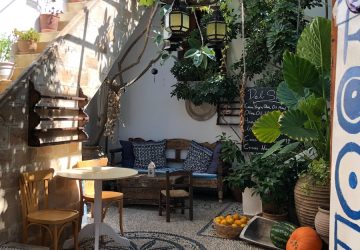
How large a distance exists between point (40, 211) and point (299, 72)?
9.06ft

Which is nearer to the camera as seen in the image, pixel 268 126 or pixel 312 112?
pixel 312 112

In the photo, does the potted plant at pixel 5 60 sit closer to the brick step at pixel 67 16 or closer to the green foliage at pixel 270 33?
the brick step at pixel 67 16

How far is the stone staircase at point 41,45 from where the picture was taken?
3.96 meters

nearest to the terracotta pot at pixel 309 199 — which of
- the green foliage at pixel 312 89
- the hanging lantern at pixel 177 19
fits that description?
the green foliage at pixel 312 89

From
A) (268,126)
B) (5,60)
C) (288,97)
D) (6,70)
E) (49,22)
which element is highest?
(49,22)

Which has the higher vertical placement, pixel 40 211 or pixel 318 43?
pixel 318 43

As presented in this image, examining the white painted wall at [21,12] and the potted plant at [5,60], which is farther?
the white painted wall at [21,12]

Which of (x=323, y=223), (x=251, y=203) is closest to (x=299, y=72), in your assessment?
(x=323, y=223)

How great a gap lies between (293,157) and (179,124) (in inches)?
123

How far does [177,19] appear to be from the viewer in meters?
3.62

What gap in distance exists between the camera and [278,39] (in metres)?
5.71

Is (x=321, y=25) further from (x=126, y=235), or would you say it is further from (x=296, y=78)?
(x=126, y=235)

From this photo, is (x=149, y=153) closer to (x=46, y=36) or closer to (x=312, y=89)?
(x=46, y=36)

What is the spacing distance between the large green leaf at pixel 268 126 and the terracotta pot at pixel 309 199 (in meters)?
0.56
